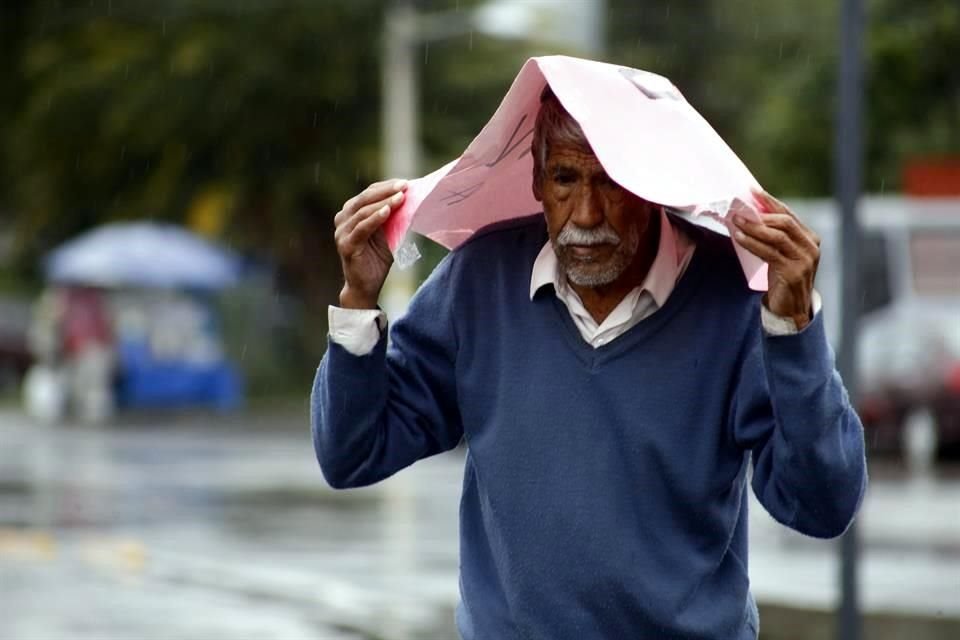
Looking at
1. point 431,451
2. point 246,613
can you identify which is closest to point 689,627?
point 431,451

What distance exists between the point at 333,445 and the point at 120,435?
2065cm

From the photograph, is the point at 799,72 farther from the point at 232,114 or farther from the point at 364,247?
the point at 364,247

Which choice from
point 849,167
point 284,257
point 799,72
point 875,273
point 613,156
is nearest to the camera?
point 613,156

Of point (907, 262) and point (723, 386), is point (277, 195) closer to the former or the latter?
point (907, 262)

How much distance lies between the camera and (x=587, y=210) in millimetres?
3270

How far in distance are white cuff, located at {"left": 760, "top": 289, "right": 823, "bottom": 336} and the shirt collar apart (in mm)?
251

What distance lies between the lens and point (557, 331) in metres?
3.34

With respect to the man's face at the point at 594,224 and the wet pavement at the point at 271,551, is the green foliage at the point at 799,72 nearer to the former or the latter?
the wet pavement at the point at 271,551

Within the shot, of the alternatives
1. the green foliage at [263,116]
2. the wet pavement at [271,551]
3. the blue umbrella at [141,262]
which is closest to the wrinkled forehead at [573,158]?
the wet pavement at [271,551]

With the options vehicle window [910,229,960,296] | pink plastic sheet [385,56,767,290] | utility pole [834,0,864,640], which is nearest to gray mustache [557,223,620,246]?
pink plastic sheet [385,56,767,290]

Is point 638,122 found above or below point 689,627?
above

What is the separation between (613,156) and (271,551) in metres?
9.47

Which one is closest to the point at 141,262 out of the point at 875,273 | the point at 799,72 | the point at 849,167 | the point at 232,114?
the point at 232,114

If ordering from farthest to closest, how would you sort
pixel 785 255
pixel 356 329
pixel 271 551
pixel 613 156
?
pixel 271 551, pixel 356 329, pixel 613 156, pixel 785 255
